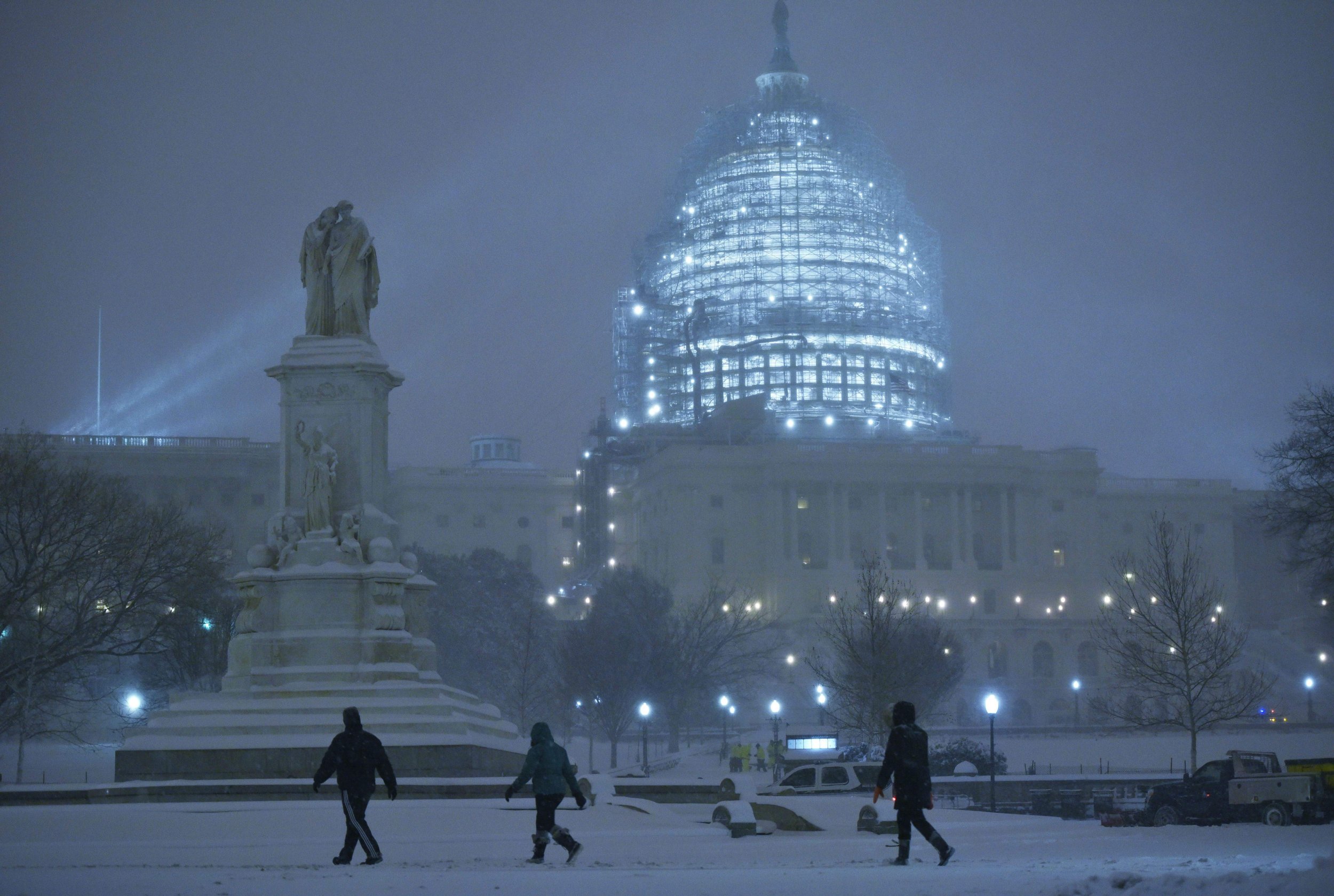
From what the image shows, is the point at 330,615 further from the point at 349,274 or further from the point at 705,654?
the point at 705,654

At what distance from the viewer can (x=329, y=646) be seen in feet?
87.5

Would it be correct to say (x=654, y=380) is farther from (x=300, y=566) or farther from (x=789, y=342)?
(x=300, y=566)

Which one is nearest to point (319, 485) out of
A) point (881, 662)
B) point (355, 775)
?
point (355, 775)

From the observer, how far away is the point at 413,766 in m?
24.5

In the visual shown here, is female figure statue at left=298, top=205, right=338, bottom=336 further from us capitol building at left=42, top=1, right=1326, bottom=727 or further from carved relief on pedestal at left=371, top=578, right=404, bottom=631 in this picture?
us capitol building at left=42, top=1, right=1326, bottom=727

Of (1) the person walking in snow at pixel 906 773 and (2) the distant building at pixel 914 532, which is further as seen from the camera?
(2) the distant building at pixel 914 532

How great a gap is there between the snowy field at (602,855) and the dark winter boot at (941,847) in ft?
0.45

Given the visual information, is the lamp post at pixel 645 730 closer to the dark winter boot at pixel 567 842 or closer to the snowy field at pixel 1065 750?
the snowy field at pixel 1065 750

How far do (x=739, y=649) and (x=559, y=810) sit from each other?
217 ft

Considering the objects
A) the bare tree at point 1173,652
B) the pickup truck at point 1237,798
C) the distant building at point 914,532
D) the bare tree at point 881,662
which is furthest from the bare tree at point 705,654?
the pickup truck at point 1237,798

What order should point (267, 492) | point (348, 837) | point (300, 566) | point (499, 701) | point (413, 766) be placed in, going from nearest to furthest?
1. point (348, 837)
2. point (413, 766)
3. point (300, 566)
4. point (499, 701)
5. point (267, 492)

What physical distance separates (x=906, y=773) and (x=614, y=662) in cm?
5145

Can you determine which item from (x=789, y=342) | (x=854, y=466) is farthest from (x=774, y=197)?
(x=854, y=466)

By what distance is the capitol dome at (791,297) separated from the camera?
141 meters
